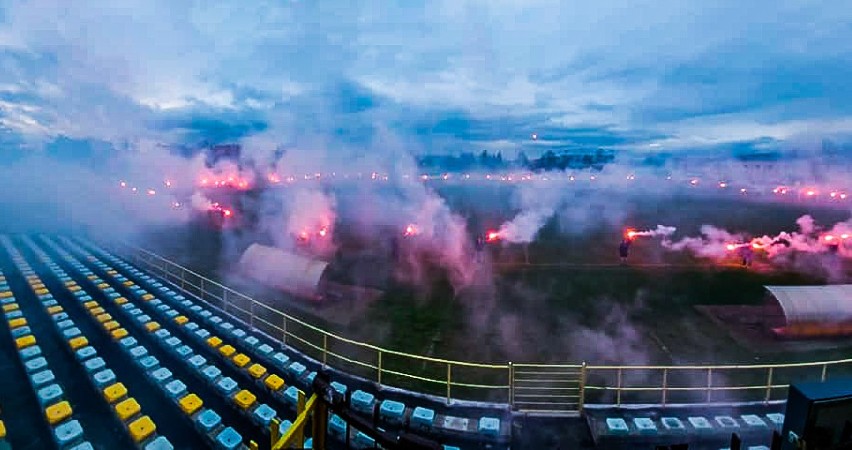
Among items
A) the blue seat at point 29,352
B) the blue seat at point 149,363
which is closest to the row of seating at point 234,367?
the blue seat at point 149,363

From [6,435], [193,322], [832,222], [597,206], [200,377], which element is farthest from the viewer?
[597,206]

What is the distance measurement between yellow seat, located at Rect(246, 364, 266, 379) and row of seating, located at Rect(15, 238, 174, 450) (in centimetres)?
231

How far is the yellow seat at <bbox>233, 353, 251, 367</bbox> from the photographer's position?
1079 centimetres

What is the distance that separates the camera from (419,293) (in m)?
18.8

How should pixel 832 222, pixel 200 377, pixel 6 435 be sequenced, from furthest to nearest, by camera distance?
pixel 832 222 < pixel 200 377 < pixel 6 435

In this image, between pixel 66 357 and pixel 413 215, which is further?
pixel 413 215

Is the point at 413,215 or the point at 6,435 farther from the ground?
the point at 413,215

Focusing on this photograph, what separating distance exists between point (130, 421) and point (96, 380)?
86.1 inches

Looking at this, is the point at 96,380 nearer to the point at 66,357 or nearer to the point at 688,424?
the point at 66,357

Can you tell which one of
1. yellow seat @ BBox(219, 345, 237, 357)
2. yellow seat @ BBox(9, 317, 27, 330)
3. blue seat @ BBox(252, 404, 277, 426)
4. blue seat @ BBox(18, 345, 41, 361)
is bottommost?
blue seat @ BBox(252, 404, 277, 426)

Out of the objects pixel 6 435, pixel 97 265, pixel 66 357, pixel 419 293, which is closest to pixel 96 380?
pixel 6 435

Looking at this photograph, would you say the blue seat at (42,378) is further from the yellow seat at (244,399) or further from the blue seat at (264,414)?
the blue seat at (264,414)

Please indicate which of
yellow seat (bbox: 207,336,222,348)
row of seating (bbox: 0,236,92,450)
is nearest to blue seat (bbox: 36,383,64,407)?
row of seating (bbox: 0,236,92,450)

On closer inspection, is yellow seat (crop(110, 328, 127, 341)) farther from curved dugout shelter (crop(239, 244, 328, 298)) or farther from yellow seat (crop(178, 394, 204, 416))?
curved dugout shelter (crop(239, 244, 328, 298))
